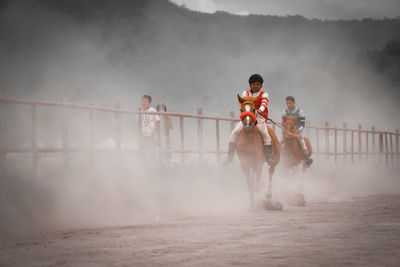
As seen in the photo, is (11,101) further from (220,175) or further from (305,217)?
(220,175)

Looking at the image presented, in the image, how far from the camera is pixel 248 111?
27.4 feet

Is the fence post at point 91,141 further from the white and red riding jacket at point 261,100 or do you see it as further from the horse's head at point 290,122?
the horse's head at point 290,122

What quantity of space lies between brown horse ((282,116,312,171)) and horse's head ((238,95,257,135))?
273 cm

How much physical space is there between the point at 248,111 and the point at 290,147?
3.33m

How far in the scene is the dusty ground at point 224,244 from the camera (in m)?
4.23

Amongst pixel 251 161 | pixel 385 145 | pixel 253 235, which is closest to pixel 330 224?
pixel 253 235

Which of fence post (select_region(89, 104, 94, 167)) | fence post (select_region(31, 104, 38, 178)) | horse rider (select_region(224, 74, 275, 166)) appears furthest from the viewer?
fence post (select_region(89, 104, 94, 167))

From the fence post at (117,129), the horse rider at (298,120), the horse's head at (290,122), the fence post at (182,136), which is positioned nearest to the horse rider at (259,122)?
the horse's head at (290,122)

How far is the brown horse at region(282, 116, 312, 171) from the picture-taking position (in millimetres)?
11172

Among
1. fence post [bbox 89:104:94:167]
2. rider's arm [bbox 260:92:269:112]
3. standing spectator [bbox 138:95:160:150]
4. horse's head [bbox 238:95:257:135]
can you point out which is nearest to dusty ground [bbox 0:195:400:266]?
horse's head [bbox 238:95:257:135]

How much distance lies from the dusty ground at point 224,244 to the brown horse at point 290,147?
393 centimetres

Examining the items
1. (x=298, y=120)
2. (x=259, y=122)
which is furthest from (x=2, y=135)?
(x=298, y=120)

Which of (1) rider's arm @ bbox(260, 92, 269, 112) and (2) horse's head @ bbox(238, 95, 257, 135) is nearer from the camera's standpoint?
(2) horse's head @ bbox(238, 95, 257, 135)

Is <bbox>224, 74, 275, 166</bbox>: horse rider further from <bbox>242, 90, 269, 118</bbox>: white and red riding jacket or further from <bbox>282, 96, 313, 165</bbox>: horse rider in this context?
<bbox>282, 96, 313, 165</bbox>: horse rider
